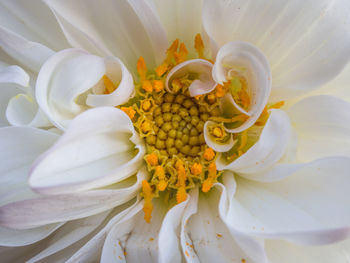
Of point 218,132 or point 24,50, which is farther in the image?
point 218,132

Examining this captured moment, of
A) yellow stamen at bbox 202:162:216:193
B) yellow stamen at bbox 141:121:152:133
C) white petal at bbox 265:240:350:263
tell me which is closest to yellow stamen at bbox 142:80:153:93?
yellow stamen at bbox 141:121:152:133

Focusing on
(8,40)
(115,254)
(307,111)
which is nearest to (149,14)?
(8,40)

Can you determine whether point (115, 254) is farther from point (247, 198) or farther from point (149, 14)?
point (149, 14)

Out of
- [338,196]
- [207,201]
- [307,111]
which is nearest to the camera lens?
[338,196]

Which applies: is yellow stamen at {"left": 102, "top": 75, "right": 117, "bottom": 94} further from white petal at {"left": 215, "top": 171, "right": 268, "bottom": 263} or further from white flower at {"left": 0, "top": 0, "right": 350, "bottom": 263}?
white petal at {"left": 215, "top": 171, "right": 268, "bottom": 263}

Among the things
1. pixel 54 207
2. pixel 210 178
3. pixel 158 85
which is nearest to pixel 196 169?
pixel 210 178

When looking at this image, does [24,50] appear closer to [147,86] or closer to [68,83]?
[68,83]
